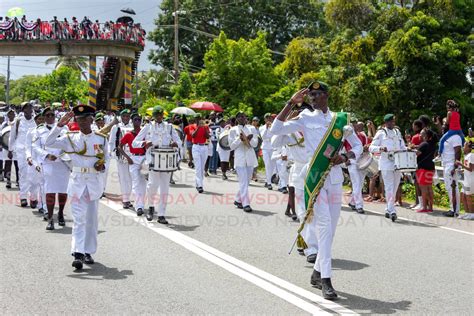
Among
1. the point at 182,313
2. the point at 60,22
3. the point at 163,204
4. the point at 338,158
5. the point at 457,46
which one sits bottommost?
the point at 182,313

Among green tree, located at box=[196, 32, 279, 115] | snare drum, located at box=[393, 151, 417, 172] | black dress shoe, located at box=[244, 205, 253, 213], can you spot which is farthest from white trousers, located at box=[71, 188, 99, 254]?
green tree, located at box=[196, 32, 279, 115]

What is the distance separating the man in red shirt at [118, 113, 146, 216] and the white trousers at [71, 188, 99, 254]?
4.36 metres

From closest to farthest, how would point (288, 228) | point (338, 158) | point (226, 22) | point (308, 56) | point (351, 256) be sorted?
point (338, 158), point (351, 256), point (288, 228), point (308, 56), point (226, 22)

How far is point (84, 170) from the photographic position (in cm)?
880

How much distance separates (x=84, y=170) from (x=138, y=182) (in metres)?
4.70

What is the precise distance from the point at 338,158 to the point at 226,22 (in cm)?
5224

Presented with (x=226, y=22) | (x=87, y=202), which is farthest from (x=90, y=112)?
(x=226, y=22)

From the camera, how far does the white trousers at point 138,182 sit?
43.9 ft

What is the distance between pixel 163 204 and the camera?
1215cm

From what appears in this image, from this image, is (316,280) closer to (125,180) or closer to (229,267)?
(229,267)

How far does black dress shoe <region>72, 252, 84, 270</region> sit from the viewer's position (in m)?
8.33

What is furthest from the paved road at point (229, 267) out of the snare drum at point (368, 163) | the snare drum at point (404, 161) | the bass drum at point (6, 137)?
the bass drum at point (6, 137)

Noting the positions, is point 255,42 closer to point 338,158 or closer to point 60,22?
point 60,22

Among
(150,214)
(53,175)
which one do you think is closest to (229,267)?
(150,214)
